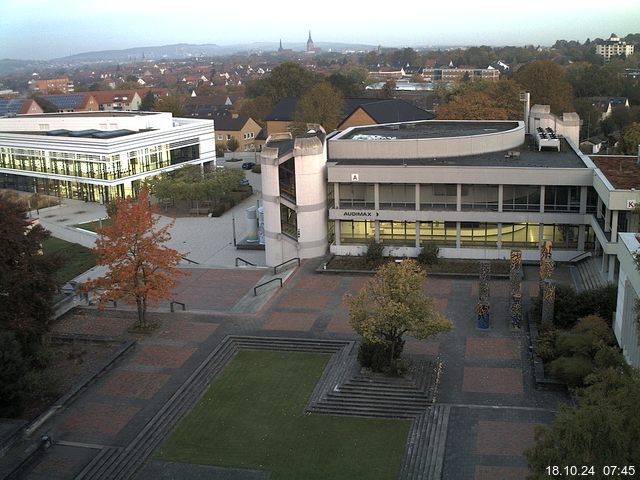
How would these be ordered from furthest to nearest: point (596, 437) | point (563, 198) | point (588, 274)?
point (563, 198) → point (588, 274) → point (596, 437)

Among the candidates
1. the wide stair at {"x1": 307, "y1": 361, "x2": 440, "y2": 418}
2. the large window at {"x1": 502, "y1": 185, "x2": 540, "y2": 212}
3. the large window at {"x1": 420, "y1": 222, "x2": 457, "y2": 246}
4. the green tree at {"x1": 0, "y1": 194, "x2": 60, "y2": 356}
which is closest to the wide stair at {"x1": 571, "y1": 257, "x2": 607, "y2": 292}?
the large window at {"x1": 502, "y1": 185, "x2": 540, "y2": 212}

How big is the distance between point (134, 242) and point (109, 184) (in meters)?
32.2

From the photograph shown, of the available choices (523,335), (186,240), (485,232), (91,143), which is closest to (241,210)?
(186,240)

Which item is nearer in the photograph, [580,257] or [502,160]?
[580,257]

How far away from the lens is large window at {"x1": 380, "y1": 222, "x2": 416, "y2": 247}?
1590 inches

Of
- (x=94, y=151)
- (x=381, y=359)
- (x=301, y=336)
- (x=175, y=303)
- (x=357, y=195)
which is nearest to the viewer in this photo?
(x=381, y=359)

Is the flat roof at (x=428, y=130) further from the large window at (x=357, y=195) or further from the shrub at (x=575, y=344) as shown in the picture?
the shrub at (x=575, y=344)

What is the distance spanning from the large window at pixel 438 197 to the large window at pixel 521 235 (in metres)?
3.13

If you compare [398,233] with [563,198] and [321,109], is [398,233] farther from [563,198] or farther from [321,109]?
[321,109]

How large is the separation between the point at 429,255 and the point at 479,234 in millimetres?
3265

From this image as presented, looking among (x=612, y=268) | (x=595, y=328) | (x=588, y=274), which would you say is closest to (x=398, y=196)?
(x=588, y=274)

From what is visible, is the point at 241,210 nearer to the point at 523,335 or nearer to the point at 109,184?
the point at 109,184

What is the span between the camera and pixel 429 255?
3859 cm

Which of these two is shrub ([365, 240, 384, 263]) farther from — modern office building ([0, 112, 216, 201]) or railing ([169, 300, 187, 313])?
modern office building ([0, 112, 216, 201])
